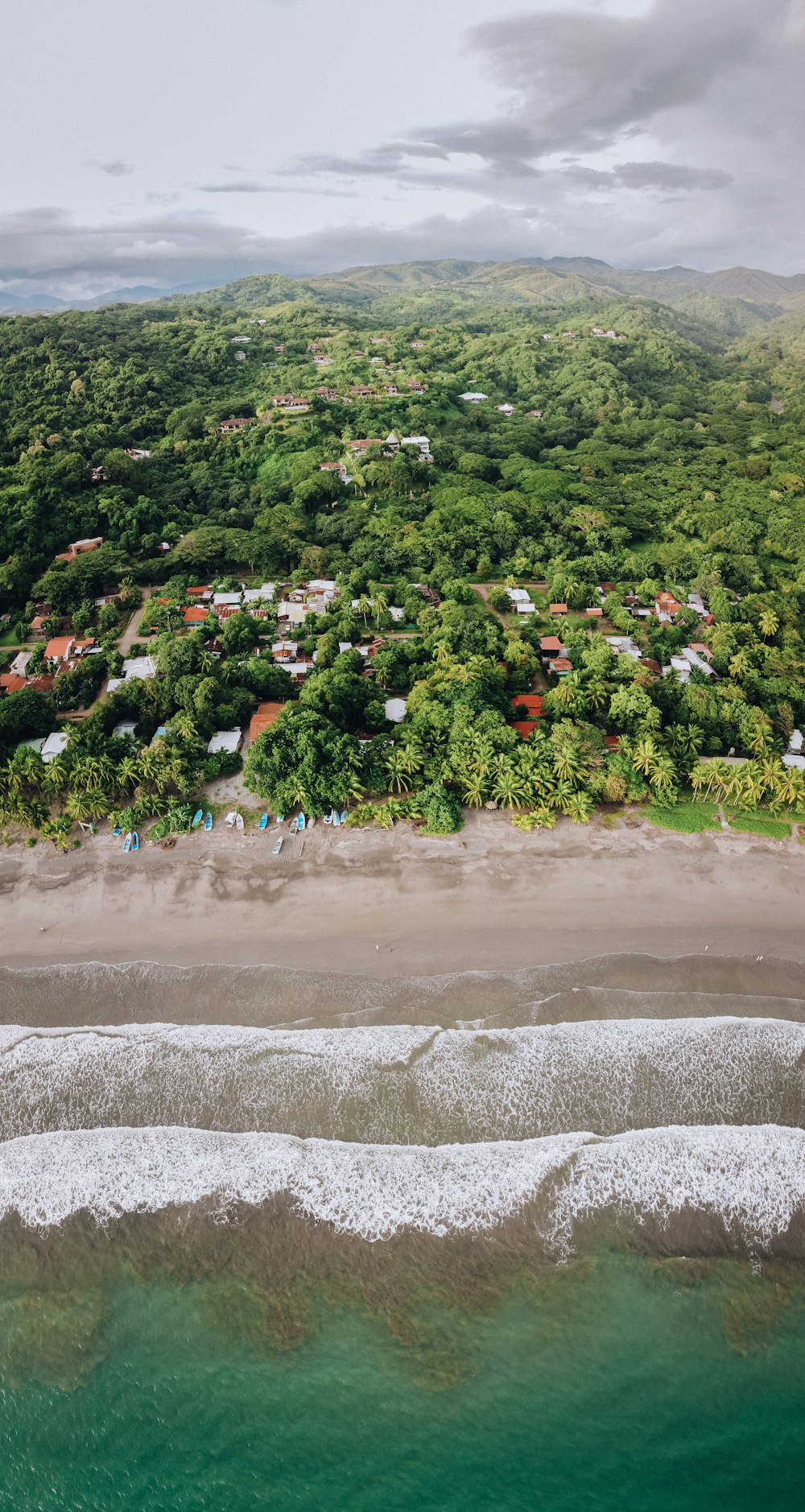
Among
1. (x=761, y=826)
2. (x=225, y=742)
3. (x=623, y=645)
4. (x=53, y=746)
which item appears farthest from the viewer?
(x=623, y=645)

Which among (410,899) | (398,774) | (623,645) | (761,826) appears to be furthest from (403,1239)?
(623,645)

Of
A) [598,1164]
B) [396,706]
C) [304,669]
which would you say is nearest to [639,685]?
[396,706]

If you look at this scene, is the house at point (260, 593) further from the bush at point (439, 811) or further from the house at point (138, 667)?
the bush at point (439, 811)

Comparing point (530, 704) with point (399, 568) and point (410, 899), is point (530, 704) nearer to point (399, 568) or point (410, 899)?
point (410, 899)

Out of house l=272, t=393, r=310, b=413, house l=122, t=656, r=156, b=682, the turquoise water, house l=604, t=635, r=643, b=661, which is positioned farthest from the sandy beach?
house l=272, t=393, r=310, b=413

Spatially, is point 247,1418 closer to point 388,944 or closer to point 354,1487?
point 354,1487

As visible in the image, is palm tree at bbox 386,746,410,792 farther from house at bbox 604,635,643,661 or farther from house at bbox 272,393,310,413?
house at bbox 272,393,310,413
